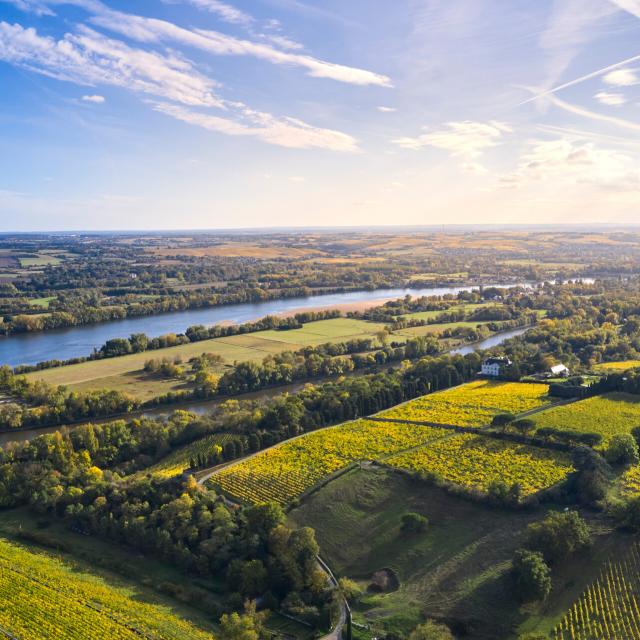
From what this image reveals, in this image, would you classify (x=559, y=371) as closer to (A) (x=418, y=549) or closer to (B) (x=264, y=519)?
(A) (x=418, y=549)

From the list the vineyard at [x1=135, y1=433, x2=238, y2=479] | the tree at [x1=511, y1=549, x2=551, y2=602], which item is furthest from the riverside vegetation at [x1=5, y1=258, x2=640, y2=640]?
the vineyard at [x1=135, y1=433, x2=238, y2=479]

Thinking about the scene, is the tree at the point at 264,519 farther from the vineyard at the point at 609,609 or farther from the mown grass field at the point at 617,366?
the mown grass field at the point at 617,366

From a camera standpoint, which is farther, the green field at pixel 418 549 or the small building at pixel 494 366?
the small building at pixel 494 366

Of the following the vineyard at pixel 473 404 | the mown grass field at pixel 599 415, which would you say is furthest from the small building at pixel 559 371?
the mown grass field at pixel 599 415

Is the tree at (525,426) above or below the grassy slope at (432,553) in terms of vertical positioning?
above

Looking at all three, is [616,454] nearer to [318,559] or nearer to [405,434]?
[405,434]

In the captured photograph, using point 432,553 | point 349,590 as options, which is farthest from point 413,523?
point 349,590

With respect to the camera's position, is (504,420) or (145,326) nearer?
(504,420)
